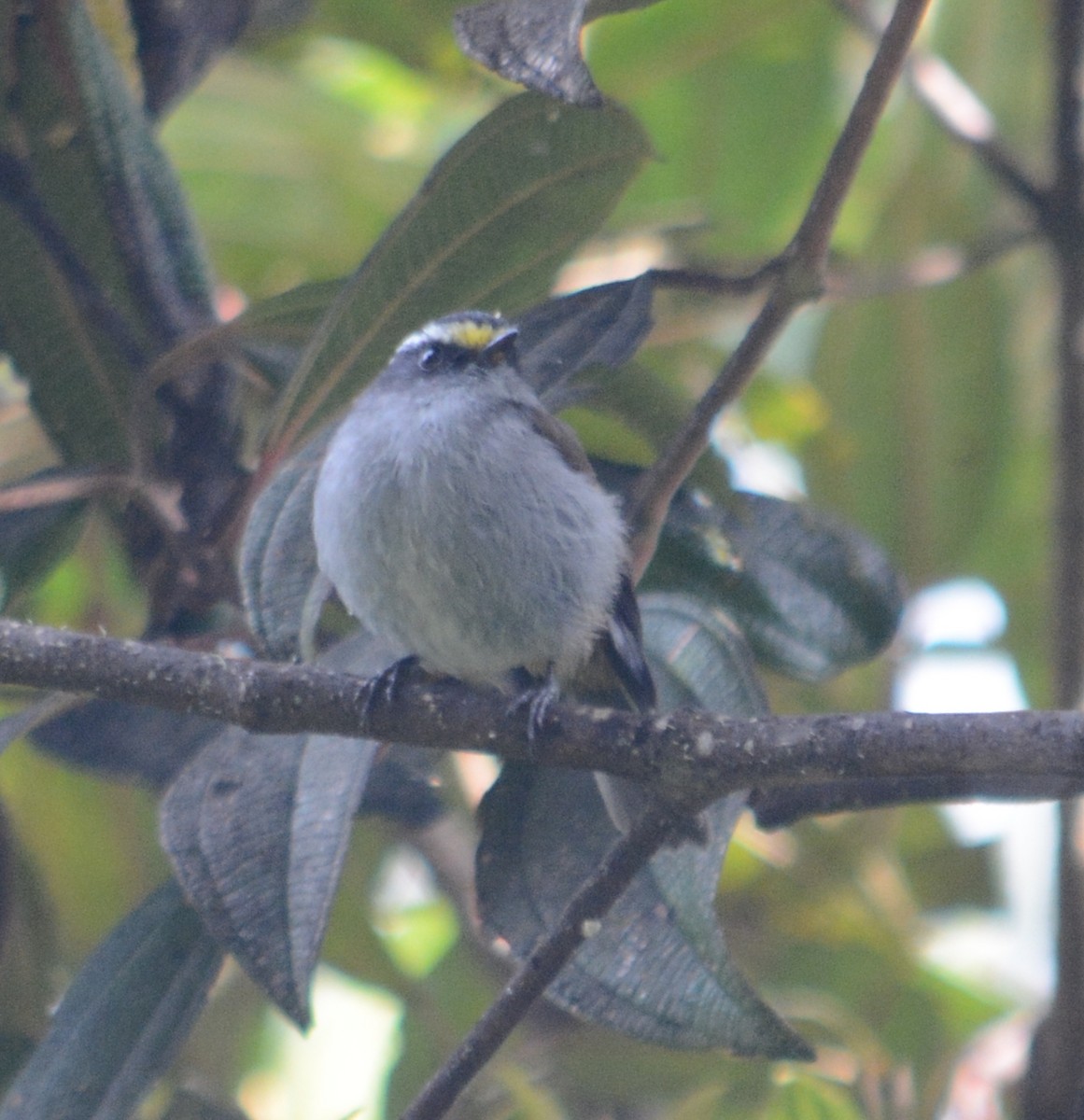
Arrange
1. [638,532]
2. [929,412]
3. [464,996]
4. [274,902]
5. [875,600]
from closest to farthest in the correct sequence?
[274,902], [638,532], [875,600], [464,996], [929,412]

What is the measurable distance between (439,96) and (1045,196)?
6.27 feet

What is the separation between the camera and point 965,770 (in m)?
1.54

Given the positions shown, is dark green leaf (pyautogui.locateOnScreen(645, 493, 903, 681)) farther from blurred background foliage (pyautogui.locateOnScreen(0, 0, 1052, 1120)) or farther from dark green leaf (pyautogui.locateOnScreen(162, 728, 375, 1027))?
dark green leaf (pyautogui.locateOnScreen(162, 728, 375, 1027))

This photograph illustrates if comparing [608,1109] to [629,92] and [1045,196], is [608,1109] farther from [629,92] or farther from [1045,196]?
[629,92]

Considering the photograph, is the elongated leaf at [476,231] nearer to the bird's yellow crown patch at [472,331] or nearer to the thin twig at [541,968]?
the bird's yellow crown patch at [472,331]

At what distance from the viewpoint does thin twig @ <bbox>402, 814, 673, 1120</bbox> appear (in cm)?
183

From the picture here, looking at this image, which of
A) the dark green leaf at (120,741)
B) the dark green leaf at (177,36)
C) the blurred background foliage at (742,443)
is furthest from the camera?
the dark green leaf at (177,36)

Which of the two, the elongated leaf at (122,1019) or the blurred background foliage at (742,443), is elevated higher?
the blurred background foliage at (742,443)

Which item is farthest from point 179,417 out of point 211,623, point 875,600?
point 875,600

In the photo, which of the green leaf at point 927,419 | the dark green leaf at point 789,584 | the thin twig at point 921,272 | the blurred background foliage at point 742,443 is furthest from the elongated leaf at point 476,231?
the green leaf at point 927,419

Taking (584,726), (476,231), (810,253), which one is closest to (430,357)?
(476,231)

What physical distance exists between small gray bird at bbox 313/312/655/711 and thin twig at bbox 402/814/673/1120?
0.65 meters

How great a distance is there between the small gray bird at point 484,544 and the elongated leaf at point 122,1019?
2.08ft

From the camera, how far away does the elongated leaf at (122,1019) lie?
2162 mm
